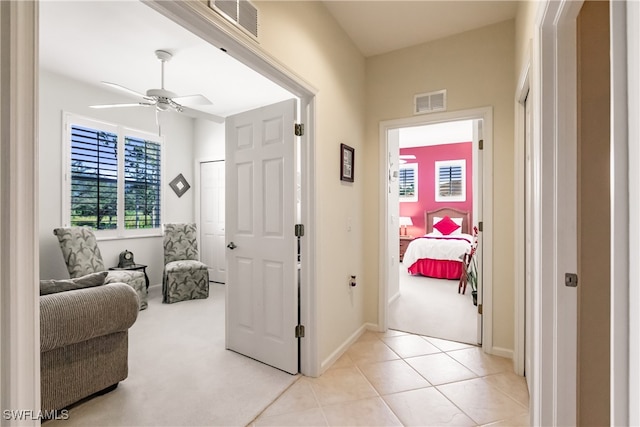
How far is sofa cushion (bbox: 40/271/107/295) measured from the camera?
1872mm

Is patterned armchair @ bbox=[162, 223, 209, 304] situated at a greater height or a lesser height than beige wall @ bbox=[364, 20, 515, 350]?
lesser

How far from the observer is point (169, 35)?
9.70ft

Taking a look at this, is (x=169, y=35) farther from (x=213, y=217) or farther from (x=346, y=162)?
(x=213, y=217)

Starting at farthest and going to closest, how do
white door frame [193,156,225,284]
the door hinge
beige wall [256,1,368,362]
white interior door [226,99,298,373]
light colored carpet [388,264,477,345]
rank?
white door frame [193,156,225,284], light colored carpet [388,264,477,345], white interior door [226,99,298,373], beige wall [256,1,368,362], the door hinge

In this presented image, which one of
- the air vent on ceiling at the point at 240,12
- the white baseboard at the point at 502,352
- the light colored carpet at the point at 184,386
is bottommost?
the light colored carpet at the point at 184,386

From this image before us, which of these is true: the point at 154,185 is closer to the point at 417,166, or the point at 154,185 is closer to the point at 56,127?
the point at 56,127

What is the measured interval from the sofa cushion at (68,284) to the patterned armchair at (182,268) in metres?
2.34

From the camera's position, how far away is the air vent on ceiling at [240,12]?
155 cm

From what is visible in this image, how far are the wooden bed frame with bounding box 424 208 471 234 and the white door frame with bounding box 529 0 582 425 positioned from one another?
6.17 metres

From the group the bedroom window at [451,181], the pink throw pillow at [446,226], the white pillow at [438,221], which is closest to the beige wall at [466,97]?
the white pillow at [438,221]

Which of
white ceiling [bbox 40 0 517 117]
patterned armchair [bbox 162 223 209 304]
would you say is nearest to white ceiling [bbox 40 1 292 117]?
white ceiling [bbox 40 0 517 117]

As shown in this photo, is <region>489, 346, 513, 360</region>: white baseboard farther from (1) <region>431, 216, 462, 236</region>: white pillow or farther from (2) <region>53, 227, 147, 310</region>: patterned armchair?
(1) <region>431, 216, 462, 236</region>: white pillow

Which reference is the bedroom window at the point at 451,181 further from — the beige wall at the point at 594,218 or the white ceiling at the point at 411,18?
the beige wall at the point at 594,218

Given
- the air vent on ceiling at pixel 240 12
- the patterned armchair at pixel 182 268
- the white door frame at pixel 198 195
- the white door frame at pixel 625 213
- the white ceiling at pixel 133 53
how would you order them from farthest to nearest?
the white door frame at pixel 198 195 → the patterned armchair at pixel 182 268 → the white ceiling at pixel 133 53 → the air vent on ceiling at pixel 240 12 → the white door frame at pixel 625 213
